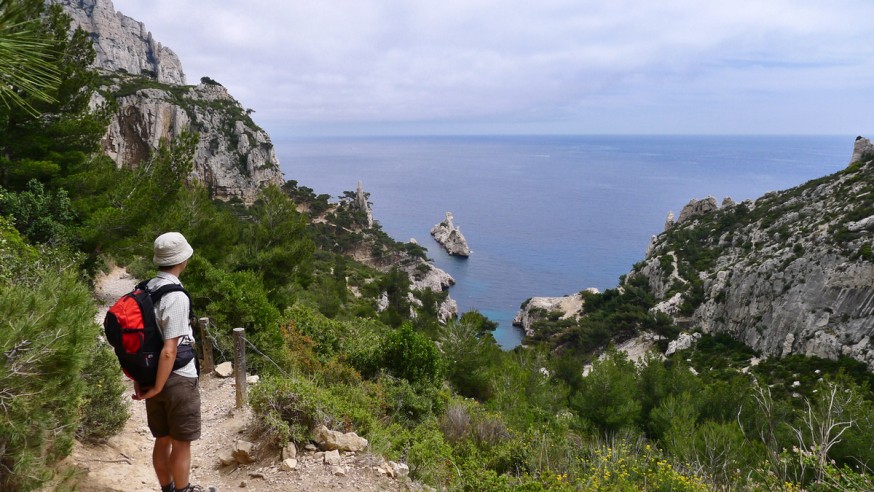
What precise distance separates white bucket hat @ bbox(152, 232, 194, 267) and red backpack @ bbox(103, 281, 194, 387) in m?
0.17

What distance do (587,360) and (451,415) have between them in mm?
29742

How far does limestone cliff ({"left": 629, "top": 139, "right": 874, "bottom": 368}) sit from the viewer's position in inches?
973

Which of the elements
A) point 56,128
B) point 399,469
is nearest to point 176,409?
point 399,469

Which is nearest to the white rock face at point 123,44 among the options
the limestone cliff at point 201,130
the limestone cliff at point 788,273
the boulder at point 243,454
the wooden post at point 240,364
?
the limestone cliff at point 201,130

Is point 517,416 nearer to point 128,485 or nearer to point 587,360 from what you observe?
point 128,485

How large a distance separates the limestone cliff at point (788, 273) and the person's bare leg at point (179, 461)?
2832 centimetres

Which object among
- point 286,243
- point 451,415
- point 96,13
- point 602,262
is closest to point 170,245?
point 451,415

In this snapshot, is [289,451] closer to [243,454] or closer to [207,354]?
[243,454]

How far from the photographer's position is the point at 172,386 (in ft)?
10.1

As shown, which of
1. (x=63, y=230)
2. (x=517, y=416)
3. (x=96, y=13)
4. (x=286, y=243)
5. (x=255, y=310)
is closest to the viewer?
(x=255, y=310)

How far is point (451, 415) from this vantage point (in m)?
6.88

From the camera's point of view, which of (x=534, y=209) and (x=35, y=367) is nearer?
(x=35, y=367)

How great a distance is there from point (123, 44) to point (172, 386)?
114 metres

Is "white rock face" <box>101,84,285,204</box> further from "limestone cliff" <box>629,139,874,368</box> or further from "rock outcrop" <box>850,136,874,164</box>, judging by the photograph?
"rock outcrop" <box>850,136,874,164</box>
